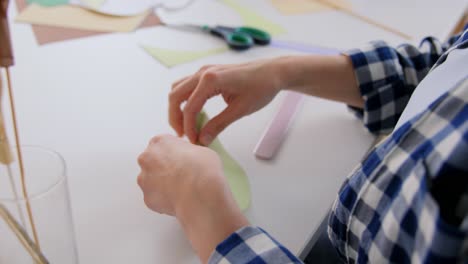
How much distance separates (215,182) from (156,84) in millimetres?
293

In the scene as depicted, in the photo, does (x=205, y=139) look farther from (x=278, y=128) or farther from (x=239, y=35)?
(x=239, y=35)

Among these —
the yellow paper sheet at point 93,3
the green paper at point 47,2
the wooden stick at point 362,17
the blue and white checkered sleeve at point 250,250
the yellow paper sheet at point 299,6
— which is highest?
the wooden stick at point 362,17

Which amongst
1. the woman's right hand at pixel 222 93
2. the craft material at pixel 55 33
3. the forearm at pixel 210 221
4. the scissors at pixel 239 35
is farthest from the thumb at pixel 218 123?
the craft material at pixel 55 33

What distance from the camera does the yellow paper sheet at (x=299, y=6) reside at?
3.13 feet

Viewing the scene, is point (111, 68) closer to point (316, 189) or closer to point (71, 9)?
point (71, 9)

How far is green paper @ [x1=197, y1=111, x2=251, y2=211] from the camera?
0.48 meters

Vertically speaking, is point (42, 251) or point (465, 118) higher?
point (465, 118)

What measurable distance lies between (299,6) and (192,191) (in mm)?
686

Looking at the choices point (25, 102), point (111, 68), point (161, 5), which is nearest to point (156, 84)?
point (111, 68)

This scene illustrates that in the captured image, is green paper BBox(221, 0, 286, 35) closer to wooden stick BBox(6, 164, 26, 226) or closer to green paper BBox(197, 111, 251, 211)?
green paper BBox(197, 111, 251, 211)

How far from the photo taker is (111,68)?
0.69m

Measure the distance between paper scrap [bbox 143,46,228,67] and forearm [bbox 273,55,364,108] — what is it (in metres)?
0.18

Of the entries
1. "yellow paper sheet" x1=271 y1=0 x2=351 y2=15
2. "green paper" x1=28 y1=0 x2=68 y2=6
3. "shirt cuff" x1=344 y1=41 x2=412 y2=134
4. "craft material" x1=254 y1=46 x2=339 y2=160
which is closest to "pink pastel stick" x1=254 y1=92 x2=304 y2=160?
"craft material" x1=254 y1=46 x2=339 y2=160

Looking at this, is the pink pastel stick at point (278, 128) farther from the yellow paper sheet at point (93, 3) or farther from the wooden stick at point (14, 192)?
the yellow paper sheet at point (93, 3)
